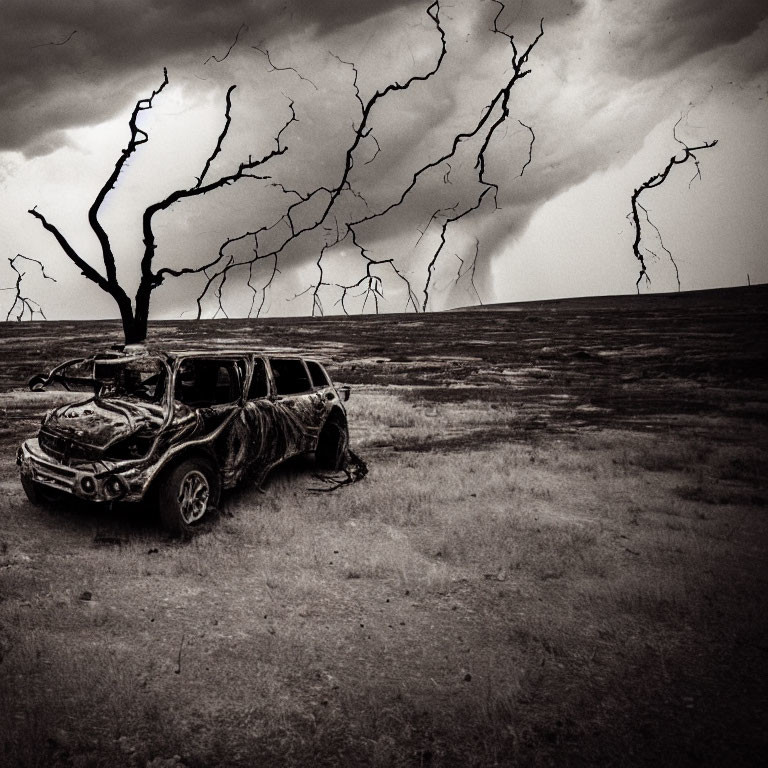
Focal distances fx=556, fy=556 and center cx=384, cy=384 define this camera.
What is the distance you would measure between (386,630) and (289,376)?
14.5 feet

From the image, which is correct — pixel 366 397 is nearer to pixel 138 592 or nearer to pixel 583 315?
pixel 138 592

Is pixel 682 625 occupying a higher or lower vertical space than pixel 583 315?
lower

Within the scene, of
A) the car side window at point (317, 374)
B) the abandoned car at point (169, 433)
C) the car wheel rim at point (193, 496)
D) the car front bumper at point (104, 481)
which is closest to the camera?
the car front bumper at point (104, 481)

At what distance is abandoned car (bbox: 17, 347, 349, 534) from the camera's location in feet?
17.1

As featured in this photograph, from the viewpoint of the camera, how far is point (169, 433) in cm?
533

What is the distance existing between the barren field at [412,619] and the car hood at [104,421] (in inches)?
40.8

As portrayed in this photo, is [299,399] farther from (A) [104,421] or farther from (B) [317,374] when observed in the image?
(A) [104,421]

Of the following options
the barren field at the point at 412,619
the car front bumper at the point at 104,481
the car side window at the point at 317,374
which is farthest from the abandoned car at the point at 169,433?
the car side window at the point at 317,374

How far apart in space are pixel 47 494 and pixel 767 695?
6.67 metres

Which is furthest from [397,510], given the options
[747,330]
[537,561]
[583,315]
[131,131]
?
[583,315]

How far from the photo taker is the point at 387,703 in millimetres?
3186

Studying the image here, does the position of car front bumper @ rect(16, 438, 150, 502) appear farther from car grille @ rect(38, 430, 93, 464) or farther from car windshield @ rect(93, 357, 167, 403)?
car windshield @ rect(93, 357, 167, 403)

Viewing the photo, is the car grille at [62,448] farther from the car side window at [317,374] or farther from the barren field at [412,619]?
the car side window at [317,374]

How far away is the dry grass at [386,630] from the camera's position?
2.90 m
